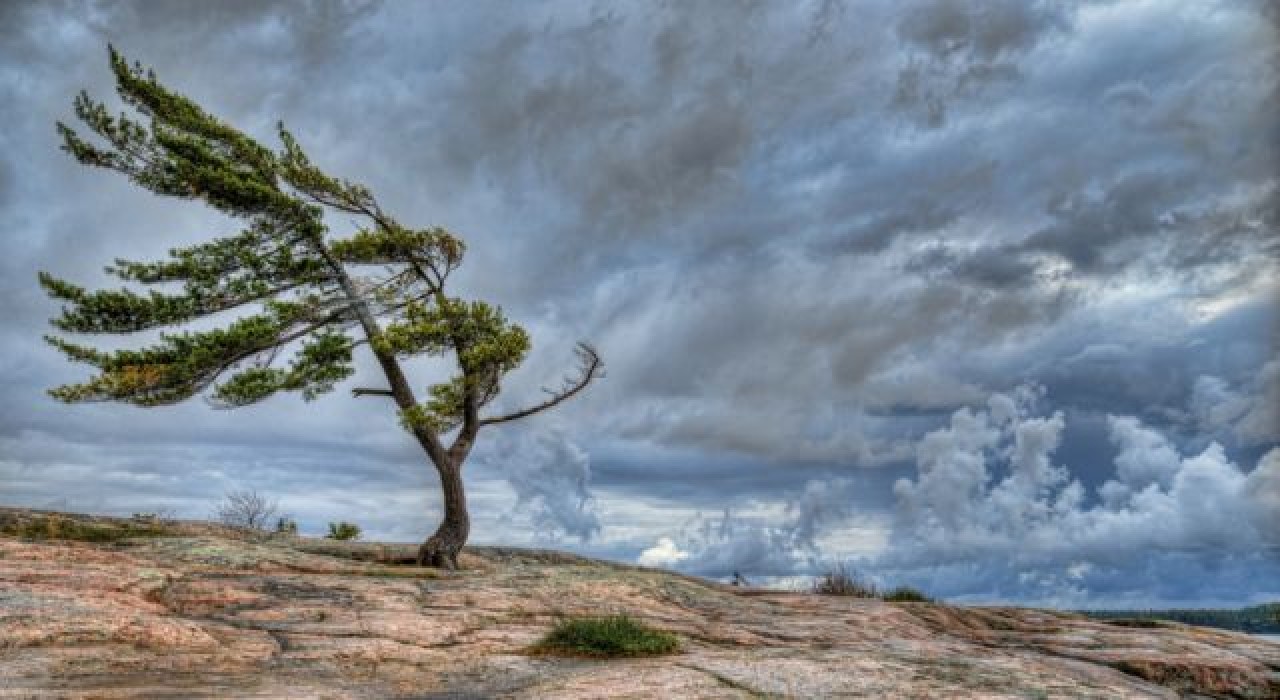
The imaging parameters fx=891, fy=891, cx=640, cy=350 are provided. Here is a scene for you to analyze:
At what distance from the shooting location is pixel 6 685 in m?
7.95

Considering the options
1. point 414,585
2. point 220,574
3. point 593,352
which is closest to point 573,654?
point 414,585

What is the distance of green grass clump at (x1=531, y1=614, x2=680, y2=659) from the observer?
1110 cm

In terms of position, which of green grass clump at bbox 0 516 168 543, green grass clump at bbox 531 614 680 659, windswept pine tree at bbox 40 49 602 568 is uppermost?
windswept pine tree at bbox 40 49 602 568

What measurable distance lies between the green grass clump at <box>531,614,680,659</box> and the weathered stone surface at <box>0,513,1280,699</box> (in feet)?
1.16

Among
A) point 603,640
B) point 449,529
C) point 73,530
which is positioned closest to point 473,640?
point 603,640

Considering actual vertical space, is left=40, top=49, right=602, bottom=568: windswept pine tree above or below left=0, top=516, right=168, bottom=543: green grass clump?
above

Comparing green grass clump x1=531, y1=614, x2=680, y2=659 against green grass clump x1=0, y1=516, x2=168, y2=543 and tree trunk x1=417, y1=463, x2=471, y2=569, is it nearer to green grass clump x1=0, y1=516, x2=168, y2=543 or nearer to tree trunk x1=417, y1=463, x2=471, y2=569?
tree trunk x1=417, y1=463, x2=471, y2=569

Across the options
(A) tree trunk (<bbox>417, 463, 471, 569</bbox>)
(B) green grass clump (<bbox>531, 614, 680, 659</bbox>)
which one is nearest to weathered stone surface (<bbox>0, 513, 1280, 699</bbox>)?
(B) green grass clump (<bbox>531, 614, 680, 659</bbox>)

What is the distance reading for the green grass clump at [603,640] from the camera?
11.1 metres

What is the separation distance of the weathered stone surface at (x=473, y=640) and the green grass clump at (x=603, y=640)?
1.16 ft

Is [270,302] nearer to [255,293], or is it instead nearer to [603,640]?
[255,293]

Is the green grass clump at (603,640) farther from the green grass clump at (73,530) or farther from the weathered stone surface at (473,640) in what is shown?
the green grass clump at (73,530)

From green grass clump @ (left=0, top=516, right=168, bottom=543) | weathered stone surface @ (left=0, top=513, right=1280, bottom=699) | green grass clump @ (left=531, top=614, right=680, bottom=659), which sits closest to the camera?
weathered stone surface @ (left=0, top=513, right=1280, bottom=699)

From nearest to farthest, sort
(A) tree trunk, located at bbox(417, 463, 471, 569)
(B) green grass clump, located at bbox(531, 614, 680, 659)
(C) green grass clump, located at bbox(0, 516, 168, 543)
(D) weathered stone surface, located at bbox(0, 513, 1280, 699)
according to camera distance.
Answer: (D) weathered stone surface, located at bbox(0, 513, 1280, 699)
(B) green grass clump, located at bbox(531, 614, 680, 659)
(C) green grass clump, located at bbox(0, 516, 168, 543)
(A) tree trunk, located at bbox(417, 463, 471, 569)
